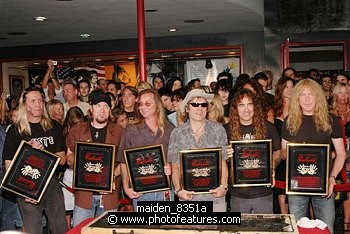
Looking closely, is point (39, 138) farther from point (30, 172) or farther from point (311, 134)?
point (311, 134)

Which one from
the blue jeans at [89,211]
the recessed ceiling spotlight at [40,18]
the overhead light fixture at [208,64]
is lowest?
the blue jeans at [89,211]

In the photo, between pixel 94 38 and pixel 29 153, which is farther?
pixel 94 38

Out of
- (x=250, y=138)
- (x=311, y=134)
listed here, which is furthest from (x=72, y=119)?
(x=311, y=134)

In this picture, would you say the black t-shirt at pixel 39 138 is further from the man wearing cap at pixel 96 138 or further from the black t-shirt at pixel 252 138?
the black t-shirt at pixel 252 138

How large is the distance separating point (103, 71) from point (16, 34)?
248 centimetres

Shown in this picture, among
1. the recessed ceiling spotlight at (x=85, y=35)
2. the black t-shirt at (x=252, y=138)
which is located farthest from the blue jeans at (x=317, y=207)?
the recessed ceiling spotlight at (x=85, y=35)

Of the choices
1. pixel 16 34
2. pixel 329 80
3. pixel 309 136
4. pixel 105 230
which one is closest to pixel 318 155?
pixel 309 136

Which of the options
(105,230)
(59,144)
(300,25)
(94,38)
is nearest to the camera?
(105,230)

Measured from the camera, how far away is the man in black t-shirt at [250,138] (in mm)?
4559

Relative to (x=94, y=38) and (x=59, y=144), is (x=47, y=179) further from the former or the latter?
(x=94, y=38)

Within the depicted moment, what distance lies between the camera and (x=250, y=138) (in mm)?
4641

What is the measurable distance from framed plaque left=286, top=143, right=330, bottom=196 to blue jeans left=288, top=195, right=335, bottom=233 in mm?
161

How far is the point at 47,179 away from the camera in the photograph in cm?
474

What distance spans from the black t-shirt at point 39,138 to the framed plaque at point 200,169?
1.32m
